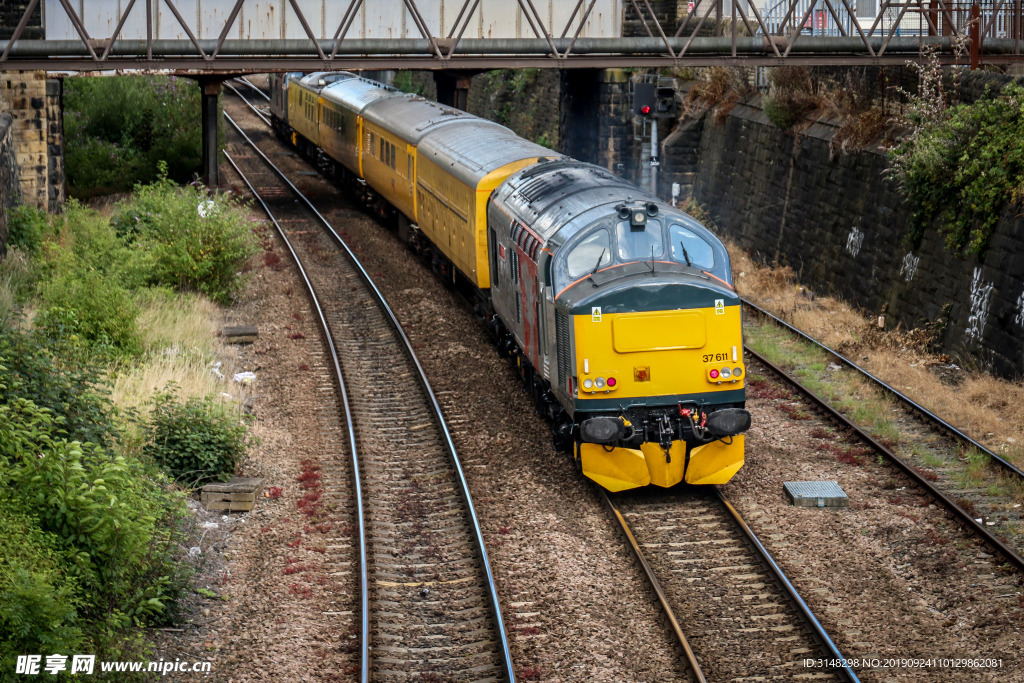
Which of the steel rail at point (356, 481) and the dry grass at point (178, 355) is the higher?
the dry grass at point (178, 355)

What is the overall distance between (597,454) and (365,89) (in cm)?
2154

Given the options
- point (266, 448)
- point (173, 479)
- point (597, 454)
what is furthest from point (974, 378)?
point (173, 479)

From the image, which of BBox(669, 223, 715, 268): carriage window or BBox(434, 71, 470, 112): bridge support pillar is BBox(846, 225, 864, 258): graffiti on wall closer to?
BBox(669, 223, 715, 268): carriage window

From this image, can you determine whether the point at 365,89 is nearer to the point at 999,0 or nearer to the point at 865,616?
the point at 999,0

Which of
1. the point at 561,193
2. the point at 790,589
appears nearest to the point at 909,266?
the point at 561,193

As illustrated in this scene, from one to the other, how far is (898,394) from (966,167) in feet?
15.0

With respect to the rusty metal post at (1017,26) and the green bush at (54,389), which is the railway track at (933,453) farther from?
the rusty metal post at (1017,26)

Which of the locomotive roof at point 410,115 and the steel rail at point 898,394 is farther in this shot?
the locomotive roof at point 410,115

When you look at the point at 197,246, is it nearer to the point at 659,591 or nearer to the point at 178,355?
the point at 178,355

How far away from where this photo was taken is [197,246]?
20.5m

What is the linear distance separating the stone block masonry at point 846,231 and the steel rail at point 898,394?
70.0 inches

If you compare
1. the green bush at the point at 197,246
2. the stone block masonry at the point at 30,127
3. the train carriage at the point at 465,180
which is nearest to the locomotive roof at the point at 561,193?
the train carriage at the point at 465,180

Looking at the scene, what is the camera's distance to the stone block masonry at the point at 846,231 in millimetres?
16516

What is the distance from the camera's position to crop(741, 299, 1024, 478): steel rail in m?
12.9
